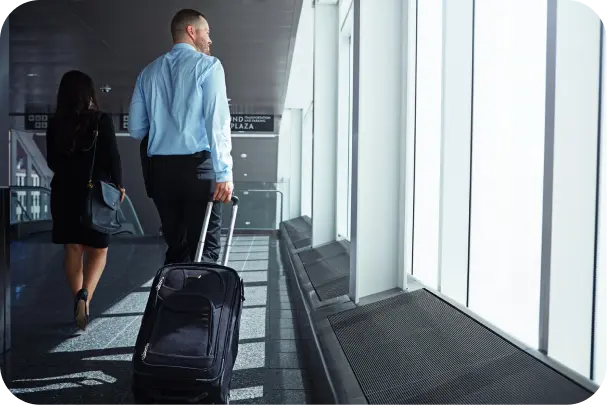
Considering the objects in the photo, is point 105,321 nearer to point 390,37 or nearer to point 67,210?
point 67,210

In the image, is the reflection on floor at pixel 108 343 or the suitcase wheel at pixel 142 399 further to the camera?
the reflection on floor at pixel 108 343

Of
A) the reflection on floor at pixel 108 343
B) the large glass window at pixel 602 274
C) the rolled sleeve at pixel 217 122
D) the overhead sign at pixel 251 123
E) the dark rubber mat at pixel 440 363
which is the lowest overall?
the reflection on floor at pixel 108 343

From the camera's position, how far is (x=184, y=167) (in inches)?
124

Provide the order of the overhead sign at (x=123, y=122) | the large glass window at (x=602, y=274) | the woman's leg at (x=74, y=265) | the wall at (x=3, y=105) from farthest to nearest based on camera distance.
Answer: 1. the overhead sign at (x=123, y=122)
2. the woman's leg at (x=74, y=265)
3. the wall at (x=3, y=105)
4. the large glass window at (x=602, y=274)

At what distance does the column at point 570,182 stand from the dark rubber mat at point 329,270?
239 cm

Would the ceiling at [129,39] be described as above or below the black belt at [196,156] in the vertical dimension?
above

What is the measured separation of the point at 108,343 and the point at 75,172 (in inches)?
48.3

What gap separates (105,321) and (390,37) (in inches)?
116

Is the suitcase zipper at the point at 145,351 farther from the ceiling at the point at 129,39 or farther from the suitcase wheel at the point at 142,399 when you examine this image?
the ceiling at the point at 129,39

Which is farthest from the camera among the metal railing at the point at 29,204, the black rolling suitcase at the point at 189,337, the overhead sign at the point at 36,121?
the overhead sign at the point at 36,121

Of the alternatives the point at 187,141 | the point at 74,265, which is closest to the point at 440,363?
the point at 187,141

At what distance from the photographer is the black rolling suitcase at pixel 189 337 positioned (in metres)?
2.55

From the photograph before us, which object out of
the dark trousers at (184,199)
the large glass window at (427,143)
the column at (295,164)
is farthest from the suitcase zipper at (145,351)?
the column at (295,164)

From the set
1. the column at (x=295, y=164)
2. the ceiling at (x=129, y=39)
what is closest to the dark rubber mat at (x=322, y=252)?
the ceiling at (x=129, y=39)
